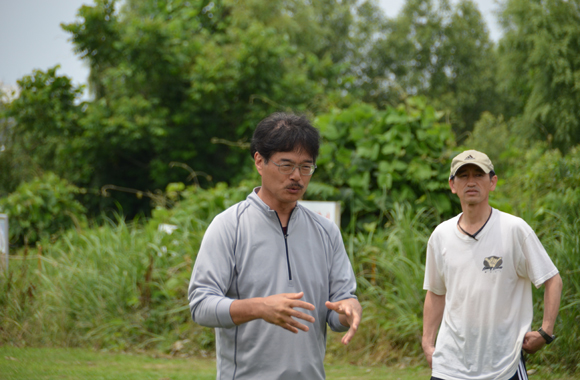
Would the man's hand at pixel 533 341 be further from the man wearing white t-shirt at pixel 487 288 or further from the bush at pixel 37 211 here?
the bush at pixel 37 211

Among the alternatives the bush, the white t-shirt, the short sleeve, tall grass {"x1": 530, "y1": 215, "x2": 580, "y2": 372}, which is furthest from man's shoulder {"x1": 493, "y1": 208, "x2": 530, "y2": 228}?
the bush

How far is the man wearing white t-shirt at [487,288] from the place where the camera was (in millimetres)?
3035

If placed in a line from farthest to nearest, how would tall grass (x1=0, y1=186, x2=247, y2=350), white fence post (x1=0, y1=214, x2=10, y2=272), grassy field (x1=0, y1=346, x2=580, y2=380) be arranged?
white fence post (x1=0, y1=214, x2=10, y2=272)
tall grass (x1=0, y1=186, x2=247, y2=350)
grassy field (x1=0, y1=346, x2=580, y2=380)

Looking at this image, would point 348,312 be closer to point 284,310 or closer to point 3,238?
point 284,310

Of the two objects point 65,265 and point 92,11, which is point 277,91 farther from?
point 65,265

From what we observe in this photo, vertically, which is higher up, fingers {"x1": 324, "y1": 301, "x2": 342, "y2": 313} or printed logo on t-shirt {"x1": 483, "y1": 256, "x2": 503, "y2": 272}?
printed logo on t-shirt {"x1": 483, "y1": 256, "x2": 503, "y2": 272}

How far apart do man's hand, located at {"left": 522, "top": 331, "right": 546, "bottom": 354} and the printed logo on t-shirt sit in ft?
1.23

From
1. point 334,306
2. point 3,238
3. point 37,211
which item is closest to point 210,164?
point 37,211

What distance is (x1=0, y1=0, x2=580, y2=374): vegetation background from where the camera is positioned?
6824mm

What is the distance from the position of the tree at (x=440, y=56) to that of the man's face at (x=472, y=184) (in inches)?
959

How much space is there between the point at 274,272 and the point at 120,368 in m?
4.35

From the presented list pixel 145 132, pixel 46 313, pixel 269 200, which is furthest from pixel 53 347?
pixel 145 132

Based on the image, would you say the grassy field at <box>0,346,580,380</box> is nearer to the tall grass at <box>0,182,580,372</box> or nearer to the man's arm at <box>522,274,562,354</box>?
the tall grass at <box>0,182,580,372</box>

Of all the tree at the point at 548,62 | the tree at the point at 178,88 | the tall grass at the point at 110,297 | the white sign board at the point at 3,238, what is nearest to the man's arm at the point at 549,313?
the tall grass at the point at 110,297
